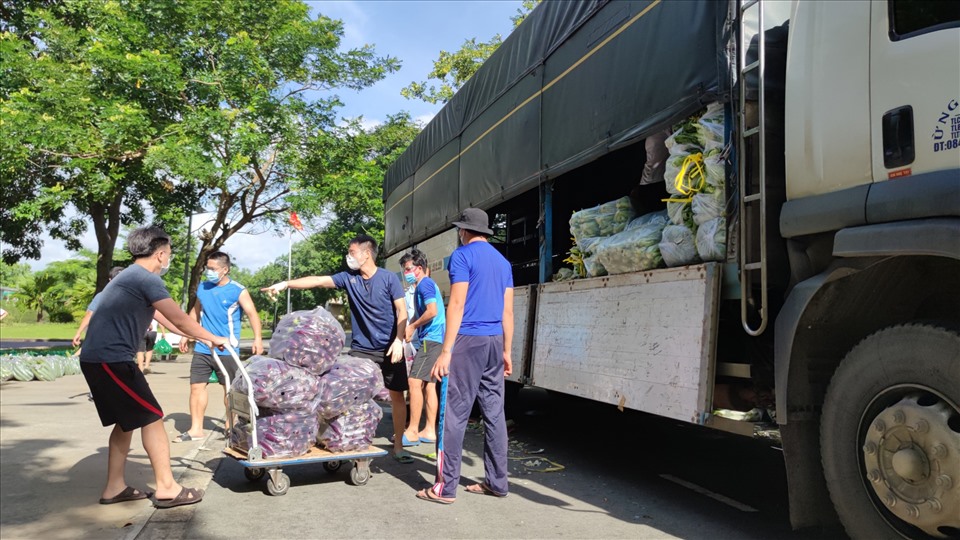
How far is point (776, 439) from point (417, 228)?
743 cm

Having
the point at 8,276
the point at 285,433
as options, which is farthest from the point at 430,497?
the point at 8,276

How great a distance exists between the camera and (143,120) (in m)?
12.8

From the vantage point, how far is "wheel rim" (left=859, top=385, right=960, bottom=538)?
8.28ft

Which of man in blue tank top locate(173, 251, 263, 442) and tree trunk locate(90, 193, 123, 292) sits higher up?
tree trunk locate(90, 193, 123, 292)

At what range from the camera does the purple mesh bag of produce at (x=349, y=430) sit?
4.84 m

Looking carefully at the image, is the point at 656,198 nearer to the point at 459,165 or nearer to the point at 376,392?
the point at 376,392

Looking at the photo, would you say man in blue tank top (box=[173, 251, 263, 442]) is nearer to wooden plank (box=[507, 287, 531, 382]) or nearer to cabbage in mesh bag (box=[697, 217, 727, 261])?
wooden plank (box=[507, 287, 531, 382])

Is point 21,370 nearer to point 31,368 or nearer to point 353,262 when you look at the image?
point 31,368

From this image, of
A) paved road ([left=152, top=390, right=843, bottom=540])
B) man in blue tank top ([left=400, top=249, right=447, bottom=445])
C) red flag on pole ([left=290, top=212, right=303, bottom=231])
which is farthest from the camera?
red flag on pole ([left=290, top=212, right=303, bottom=231])

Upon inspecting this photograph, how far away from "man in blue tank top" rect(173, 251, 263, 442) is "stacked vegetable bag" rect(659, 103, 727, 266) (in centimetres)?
413

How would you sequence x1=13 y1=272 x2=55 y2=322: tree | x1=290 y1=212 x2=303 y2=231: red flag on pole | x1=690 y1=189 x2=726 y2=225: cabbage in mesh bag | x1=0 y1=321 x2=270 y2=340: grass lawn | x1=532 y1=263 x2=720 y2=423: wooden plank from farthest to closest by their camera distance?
x1=13 y1=272 x2=55 y2=322: tree, x1=0 y1=321 x2=270 y2=340: grass lawn, x1=290 y1=212 x2=303 y2=231: red flag on pole, x1=690 y1=189 x2=726 y2=225: cabbage in mesh bag, x1=532 y1=263 x2=720 y2=423: wooden plank

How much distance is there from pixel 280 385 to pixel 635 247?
2525 mm

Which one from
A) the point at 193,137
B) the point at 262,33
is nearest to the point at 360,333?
the point at 193,137

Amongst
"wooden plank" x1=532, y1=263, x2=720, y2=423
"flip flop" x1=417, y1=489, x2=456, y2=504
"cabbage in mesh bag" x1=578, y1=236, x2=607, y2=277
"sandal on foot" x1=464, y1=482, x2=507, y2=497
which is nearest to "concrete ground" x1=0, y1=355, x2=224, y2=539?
"flip flop" x1=417, y1=489, x2=456, y2=504
